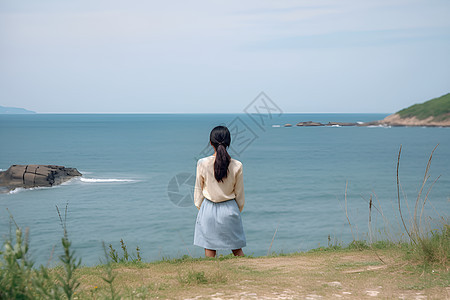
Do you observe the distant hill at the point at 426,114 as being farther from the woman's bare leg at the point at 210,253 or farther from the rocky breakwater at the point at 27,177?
the woman's bare leg at the point at 210,253

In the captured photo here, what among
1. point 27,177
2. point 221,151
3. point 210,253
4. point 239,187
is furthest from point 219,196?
point 27,177

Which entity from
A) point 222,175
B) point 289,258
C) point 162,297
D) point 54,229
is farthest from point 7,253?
point 54,229

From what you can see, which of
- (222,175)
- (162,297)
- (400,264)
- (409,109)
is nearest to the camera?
(162,297)

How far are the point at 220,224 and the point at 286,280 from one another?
148 cm

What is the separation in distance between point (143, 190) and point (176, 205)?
463 cm

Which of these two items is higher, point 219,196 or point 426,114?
point 426,114

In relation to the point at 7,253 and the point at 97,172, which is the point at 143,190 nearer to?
the point at 97,172

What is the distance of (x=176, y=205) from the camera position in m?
24.7

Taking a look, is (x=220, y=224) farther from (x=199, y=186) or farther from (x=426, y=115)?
(x=426, y=115)

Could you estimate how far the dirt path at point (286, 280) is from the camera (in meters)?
4.50

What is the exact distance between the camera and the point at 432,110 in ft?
386

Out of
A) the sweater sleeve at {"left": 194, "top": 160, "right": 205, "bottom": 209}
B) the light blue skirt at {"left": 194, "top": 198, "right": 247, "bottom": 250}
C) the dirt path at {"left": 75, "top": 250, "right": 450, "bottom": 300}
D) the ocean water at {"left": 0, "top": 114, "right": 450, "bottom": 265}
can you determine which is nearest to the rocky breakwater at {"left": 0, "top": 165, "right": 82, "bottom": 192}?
the ocean water at {"left": 0, "top": 114, "right": 450, "bottom": 265}

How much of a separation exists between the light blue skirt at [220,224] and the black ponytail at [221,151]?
438 millimetres

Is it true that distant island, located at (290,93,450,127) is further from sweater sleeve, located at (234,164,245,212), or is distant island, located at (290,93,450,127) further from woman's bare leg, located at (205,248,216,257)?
woman's bare leg, located at (205,248,216,257)
